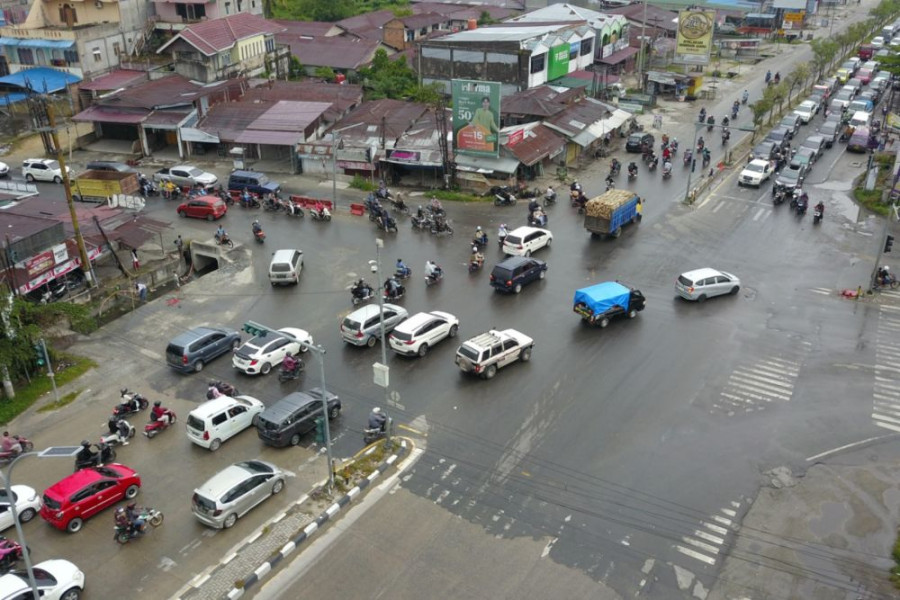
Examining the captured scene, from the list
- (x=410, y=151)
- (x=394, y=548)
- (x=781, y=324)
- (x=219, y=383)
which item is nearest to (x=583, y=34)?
(x=410, y=151)

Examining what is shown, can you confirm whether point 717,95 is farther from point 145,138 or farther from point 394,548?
point 394,548

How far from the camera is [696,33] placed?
77625 millimetres

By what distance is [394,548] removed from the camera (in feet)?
72.8

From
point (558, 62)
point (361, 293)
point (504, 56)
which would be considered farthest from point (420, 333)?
point (558, 62)

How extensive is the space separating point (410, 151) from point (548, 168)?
1110 cm

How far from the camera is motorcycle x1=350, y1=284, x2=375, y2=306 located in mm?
36875

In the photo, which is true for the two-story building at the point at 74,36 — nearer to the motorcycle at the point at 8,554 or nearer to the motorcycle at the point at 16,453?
the motorcycle at the point at 16,453

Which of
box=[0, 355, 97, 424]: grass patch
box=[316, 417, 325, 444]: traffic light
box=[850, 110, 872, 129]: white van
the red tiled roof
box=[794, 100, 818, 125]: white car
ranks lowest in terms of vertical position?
box=[794, 100, 818, 125]: white car

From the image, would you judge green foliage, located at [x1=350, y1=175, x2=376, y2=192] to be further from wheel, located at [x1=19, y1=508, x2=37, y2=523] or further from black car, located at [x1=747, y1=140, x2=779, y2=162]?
wheel, located at [x1=19, y1=508, x2=37, y2=523]

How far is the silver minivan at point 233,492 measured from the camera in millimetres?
22766

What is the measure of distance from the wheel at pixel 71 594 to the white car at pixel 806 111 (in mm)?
69163

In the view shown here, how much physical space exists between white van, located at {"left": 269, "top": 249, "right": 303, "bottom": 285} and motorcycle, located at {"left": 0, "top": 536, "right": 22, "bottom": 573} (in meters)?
19.0

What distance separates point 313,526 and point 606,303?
17.0 metres

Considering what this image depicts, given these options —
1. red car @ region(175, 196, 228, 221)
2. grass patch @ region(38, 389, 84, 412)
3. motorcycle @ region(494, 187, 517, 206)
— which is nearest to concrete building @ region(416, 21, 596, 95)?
motorcycle @ region(494, 187, 517, 206)
